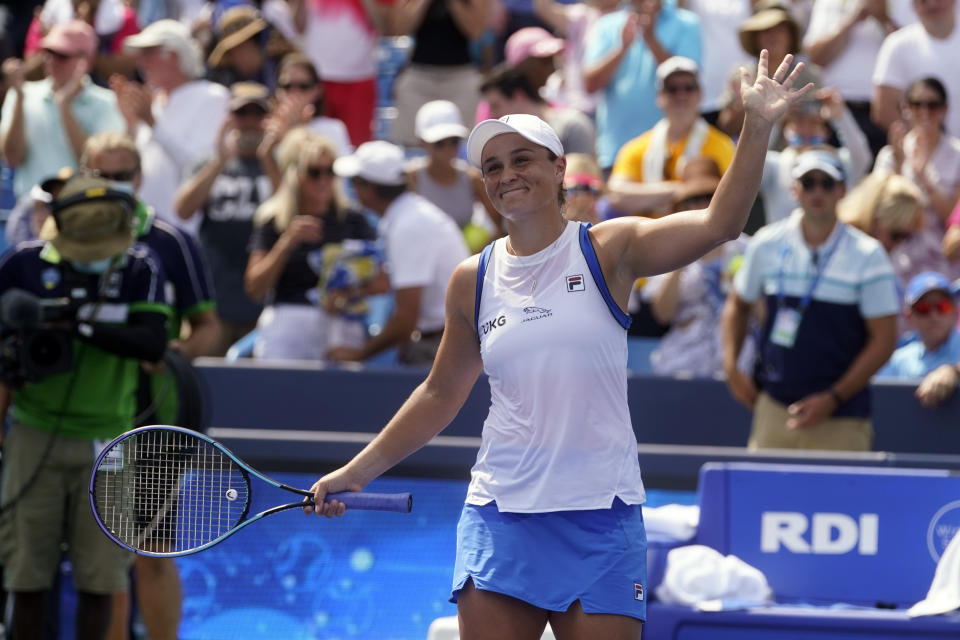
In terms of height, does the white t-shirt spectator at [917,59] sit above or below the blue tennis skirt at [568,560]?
above

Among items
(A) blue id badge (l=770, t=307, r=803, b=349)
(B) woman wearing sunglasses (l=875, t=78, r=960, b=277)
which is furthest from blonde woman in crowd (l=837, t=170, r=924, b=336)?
(A) blue id badge (l=770, t=307, r=803, b=349)

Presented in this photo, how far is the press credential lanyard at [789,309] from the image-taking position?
267 inches

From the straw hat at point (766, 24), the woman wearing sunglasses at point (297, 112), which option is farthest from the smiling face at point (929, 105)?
the woman wearing sunglasses at point (297, 112)

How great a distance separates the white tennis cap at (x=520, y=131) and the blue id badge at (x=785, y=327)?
10.6 feet

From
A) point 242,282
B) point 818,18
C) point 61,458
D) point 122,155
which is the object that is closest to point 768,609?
point 61,458

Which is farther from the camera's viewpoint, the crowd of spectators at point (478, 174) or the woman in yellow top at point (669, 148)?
the woman in yellow top at point (669, 148)

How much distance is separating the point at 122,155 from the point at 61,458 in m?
1.32

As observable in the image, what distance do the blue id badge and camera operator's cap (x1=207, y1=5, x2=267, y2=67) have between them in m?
4.36

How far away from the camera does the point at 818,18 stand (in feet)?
30.6

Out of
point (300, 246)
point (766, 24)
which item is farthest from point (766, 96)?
point (766, 24)

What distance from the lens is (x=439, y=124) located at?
28.0ft

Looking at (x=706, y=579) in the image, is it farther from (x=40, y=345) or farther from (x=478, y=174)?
(x=478, y=174)

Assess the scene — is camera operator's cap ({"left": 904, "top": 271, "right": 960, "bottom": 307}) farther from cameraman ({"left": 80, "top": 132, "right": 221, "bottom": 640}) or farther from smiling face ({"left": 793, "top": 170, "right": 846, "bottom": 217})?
cameraman ({"left": 80, "top": 132, "right": 221, "bottom": 640})

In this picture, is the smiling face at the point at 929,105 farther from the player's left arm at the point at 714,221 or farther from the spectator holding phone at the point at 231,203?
the player's left arm at the point at 714,221
